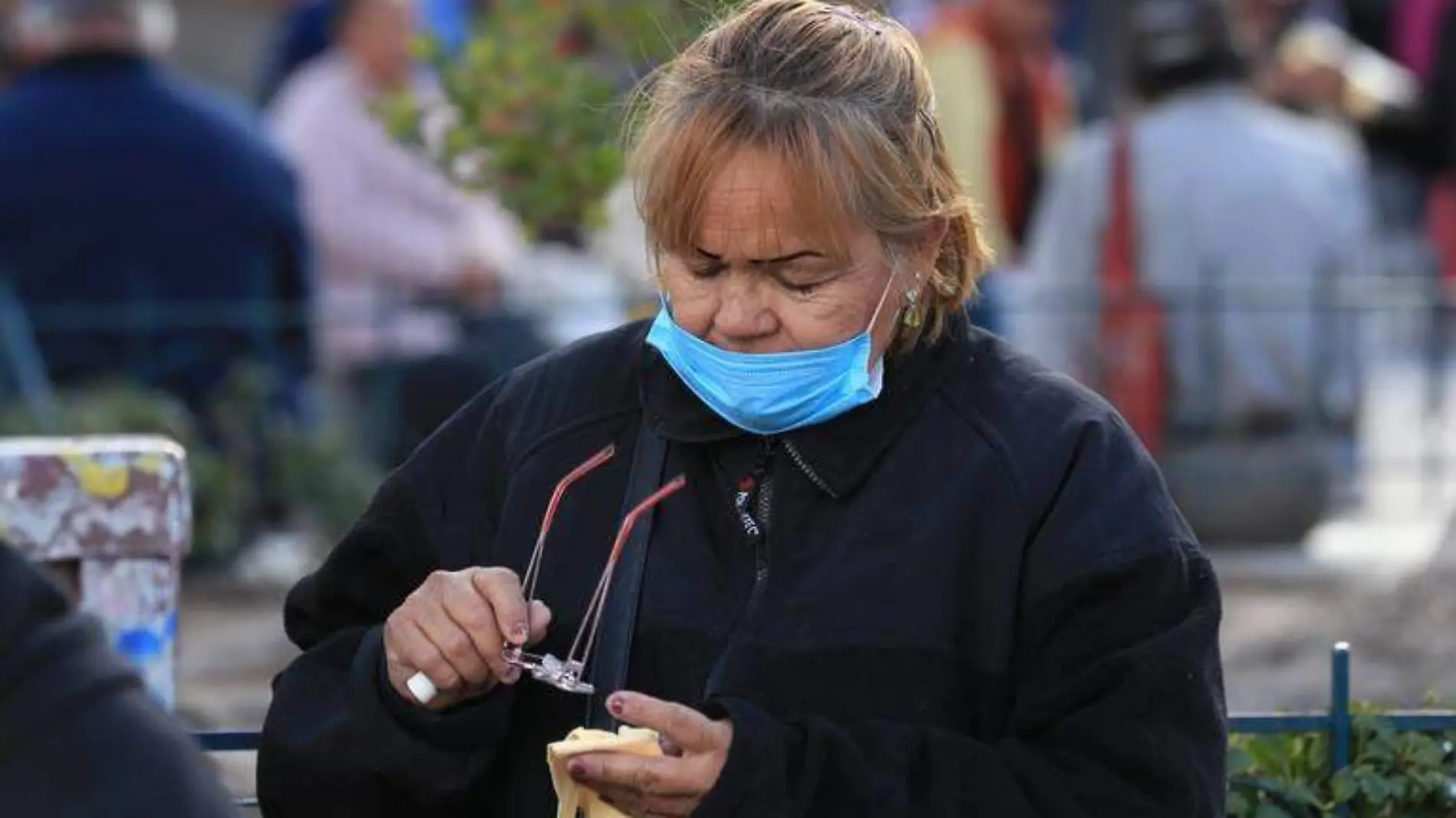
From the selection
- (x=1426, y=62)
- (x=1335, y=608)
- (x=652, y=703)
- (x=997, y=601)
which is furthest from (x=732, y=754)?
(x=1426, y=62)

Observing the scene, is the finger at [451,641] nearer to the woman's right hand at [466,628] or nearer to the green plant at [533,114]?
the woman's right hand at [466,628]

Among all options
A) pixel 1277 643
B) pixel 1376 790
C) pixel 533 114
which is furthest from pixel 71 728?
pixel 1277 643

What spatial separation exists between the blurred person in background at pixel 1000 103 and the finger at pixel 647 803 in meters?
6.70

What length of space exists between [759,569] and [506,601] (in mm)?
241

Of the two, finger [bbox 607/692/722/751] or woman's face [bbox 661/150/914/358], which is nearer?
finger [bbox 607/692/722/751]

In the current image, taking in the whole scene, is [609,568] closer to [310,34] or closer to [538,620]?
[538,620]

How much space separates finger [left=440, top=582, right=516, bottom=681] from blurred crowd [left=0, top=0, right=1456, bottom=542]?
4768mm

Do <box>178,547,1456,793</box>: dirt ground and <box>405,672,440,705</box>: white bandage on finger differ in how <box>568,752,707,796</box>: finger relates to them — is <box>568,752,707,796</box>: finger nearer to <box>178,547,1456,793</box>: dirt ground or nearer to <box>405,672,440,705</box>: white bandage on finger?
<box>405,672,440,705</box>: white bandage on finger

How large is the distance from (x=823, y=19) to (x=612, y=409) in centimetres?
43

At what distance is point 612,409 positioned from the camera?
3.04 metres

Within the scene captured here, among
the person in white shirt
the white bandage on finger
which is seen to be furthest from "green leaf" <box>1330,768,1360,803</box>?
the person in white shirt

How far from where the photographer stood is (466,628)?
112 inches

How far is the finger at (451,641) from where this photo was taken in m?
2.84

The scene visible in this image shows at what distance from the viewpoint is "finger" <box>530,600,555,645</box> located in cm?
286
